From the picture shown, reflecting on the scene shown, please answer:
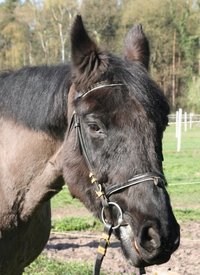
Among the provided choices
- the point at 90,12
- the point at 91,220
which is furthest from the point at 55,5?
the point at 91,220

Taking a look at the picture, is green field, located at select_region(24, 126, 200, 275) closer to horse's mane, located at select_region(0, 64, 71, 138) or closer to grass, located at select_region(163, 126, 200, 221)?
grass, located at select_region(163, 126, 200, 221)

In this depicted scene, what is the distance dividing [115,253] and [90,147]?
13.4 feet

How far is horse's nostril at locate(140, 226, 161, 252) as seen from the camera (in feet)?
7.80

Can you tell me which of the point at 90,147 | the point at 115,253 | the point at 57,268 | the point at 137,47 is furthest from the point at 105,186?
the point at 115,253

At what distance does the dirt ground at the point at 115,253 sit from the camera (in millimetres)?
5824

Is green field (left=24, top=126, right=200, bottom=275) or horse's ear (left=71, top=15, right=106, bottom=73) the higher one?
horse's ear (left=71, top=15, right=106, bottom=73)

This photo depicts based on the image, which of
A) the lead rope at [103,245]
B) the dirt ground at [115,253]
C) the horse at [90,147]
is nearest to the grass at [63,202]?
the dirt ground at [115,253]

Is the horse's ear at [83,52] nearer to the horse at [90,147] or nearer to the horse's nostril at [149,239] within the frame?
the horse at [90,147]

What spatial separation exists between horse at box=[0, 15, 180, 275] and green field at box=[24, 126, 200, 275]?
2270mm

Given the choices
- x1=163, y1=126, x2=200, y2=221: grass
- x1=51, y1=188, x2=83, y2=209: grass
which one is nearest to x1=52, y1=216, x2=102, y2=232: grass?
x1=51, y1=188, x2=83, y2=209: grass

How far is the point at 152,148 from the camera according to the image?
2525mm

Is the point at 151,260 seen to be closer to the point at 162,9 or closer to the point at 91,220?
the point at 91,220

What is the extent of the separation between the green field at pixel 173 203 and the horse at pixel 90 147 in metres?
2.27

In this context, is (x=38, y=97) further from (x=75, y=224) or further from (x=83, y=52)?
(x=75, y=224)
